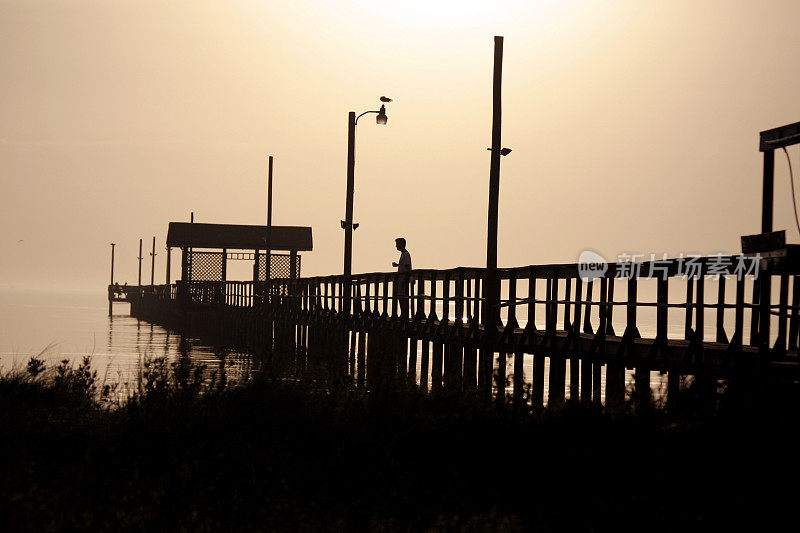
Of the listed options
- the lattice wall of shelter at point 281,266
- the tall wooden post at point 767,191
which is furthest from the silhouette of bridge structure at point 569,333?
the lattice wall of shelter at point 281,266

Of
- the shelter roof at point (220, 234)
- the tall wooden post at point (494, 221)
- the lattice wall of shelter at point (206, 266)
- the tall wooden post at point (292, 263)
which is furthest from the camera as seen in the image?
the lattice wall of shelter at point (206, 266)

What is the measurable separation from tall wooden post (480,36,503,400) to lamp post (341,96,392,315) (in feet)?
33.4

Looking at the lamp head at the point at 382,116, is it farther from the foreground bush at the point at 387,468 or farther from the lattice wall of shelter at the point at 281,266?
the lattice wall of shelter at the point at 281,266

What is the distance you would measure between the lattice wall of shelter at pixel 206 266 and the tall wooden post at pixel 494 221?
143 ft

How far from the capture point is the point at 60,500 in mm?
9359

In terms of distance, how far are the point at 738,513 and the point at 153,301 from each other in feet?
272

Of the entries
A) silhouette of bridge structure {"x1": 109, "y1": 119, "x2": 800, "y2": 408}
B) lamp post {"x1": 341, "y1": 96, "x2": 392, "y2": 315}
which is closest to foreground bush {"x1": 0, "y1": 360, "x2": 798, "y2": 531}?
silhouette of bridge structure {"x1": 109, "y1": 119, "x2": 800, "y2": 408}

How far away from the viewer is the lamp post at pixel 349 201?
30880mm

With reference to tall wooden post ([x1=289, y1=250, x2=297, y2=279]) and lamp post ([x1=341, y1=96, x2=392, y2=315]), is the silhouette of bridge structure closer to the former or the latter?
lamp post ([x1=341, y1=96, x2=392, y2=315])

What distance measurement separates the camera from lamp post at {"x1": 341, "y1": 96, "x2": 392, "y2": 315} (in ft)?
101

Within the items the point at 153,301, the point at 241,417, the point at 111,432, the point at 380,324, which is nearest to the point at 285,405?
the point at 241,417

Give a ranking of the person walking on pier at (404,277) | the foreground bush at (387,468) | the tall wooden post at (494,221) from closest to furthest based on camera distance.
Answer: the foreground bush at (387,468) < the tall wooden post at (494,221) < the person walking on pier at (404,277)

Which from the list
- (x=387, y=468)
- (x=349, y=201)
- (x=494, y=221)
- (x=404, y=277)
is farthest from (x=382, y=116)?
(x=387, y=468)

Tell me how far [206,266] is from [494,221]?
1749 inches
